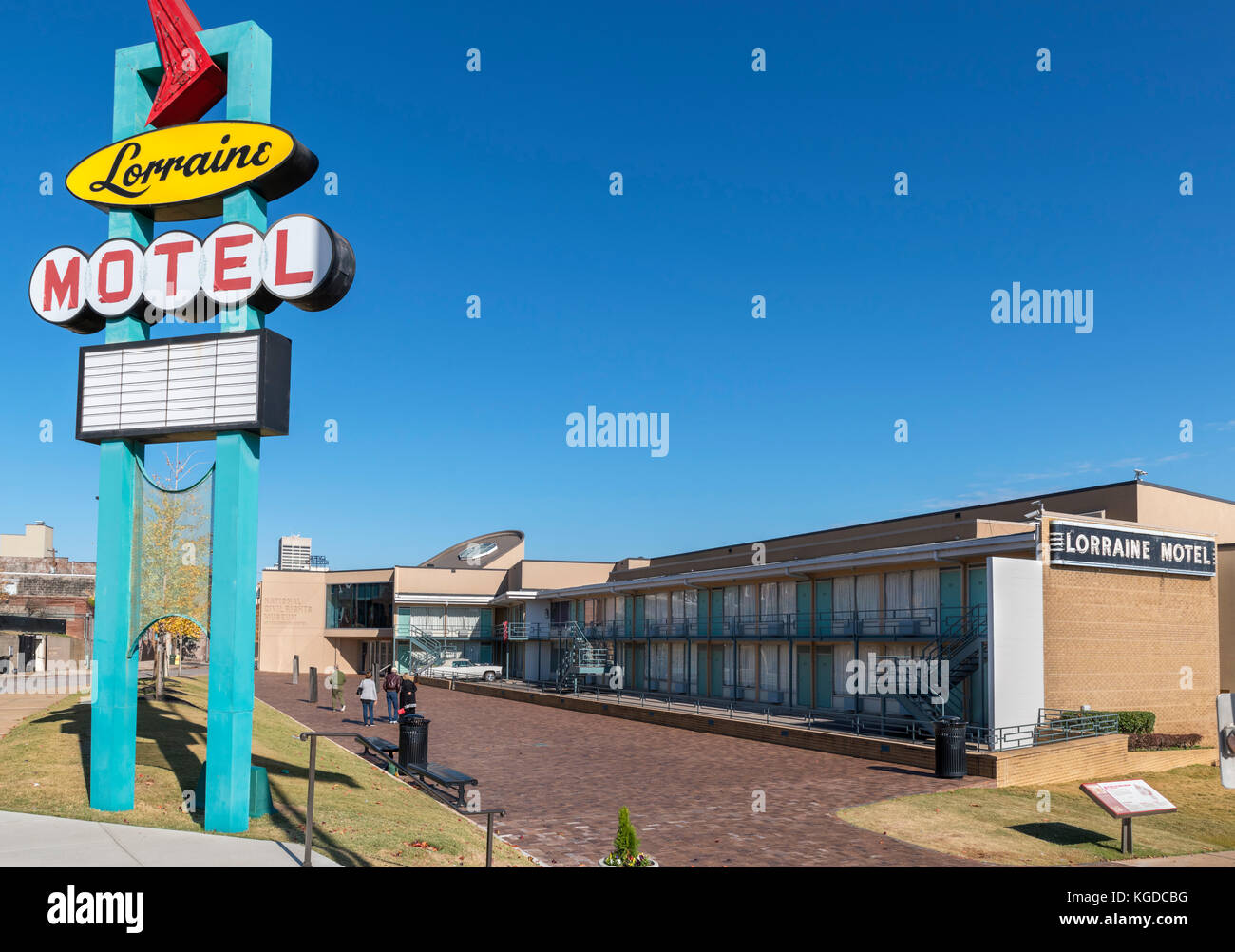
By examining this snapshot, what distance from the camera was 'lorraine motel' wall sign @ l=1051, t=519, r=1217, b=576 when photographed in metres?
26.6

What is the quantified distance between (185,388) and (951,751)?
1729 cm

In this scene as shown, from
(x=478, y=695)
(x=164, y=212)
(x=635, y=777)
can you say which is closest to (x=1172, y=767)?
(x=635, y=777)

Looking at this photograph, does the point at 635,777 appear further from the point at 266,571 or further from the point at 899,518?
the point at 266,571

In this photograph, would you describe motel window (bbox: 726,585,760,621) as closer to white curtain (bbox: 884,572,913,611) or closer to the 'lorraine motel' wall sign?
white curtain (bbox: 884,572,913,611)

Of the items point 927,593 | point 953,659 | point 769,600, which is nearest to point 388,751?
point 953,659

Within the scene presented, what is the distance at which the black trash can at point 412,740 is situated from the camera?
2062 centimetres

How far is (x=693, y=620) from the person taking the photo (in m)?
42.5

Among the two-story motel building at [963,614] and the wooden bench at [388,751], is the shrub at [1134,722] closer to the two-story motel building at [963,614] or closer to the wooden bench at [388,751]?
the two-story motel building at [963,614]

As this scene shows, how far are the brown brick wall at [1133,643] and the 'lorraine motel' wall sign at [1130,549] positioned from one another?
1.08 feet

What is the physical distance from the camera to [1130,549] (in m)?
28.4

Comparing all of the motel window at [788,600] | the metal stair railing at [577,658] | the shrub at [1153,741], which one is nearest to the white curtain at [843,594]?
the motel window at [788,600]

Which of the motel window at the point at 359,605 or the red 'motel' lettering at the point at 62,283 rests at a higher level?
the red 'motel' lettering at the point at 62,283

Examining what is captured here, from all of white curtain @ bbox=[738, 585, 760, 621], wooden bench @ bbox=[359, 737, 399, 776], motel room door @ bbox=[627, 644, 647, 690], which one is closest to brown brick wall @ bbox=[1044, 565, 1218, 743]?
white curtain @ bbox=[738, 585, 760, 621]

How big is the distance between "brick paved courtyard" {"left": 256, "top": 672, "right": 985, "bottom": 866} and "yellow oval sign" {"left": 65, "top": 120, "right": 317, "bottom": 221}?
1040 centimetres
